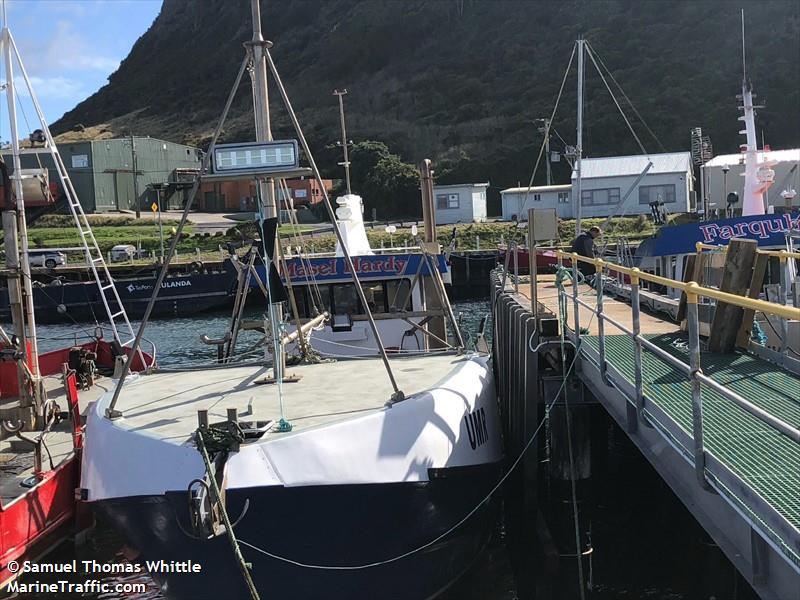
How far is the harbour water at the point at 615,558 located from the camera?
8914 millimetres

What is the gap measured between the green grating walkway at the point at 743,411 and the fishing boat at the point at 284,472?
1865 mm

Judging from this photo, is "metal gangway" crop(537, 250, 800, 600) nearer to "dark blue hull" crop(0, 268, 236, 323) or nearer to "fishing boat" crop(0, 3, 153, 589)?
A: "fishing boat" crop(0, 3, 153, 589)

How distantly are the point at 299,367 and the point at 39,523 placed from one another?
11.0 ft

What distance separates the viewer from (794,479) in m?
4.52

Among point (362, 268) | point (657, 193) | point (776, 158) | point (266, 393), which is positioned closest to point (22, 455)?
point (266, 393)

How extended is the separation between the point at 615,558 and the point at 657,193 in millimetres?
45321

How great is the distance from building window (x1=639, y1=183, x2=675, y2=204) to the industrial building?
32.0 m

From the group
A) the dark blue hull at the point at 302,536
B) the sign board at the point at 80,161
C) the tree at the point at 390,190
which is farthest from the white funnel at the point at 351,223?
the tree at the point at 390,190

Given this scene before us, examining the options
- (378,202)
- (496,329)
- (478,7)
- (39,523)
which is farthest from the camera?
(478,7)

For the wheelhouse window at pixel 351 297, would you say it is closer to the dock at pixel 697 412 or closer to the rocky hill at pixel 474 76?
the dock at pixel 697 412

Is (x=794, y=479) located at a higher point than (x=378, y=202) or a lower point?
lower

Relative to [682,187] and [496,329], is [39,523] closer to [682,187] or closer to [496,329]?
[496,329]

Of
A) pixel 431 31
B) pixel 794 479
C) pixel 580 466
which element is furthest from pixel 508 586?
pixel 431 31

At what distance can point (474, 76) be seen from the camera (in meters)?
110
